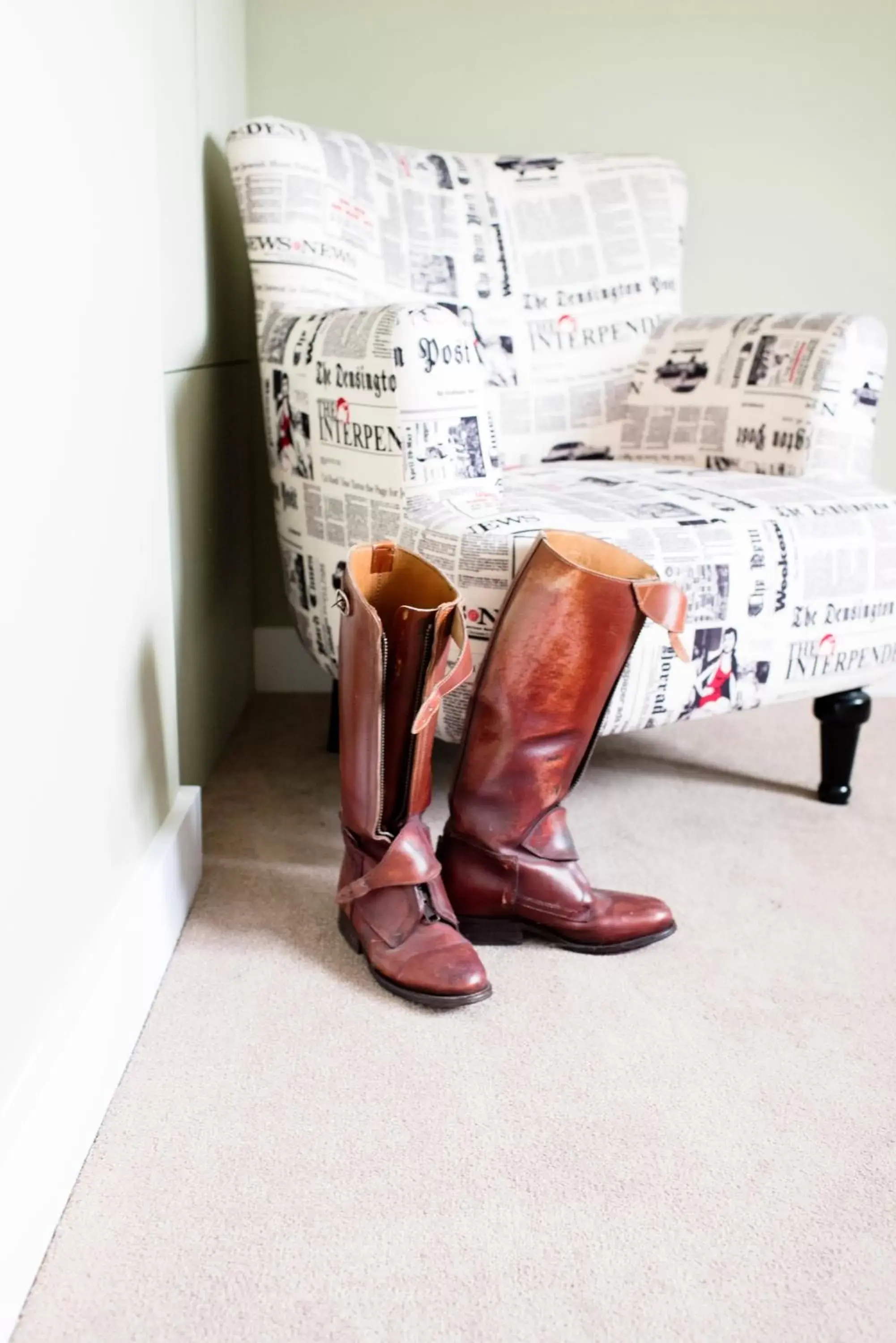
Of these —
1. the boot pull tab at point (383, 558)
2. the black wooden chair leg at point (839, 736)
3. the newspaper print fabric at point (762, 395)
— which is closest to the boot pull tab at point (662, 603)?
the boot pull tab at point (383, 558)

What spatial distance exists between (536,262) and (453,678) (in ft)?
3.24

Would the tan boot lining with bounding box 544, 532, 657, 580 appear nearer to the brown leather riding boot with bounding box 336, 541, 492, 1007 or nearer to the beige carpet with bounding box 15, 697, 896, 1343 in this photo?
the brown leather riding boot with bounding box 336, 541, 492, 1007

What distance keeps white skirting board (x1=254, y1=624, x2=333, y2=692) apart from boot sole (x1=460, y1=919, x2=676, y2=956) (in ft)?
2.97

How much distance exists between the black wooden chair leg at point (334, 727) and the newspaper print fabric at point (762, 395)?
0.58m

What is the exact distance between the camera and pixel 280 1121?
0.84 meters

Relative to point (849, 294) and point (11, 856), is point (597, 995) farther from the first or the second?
point (849, 294)

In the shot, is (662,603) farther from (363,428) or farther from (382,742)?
(363,428)

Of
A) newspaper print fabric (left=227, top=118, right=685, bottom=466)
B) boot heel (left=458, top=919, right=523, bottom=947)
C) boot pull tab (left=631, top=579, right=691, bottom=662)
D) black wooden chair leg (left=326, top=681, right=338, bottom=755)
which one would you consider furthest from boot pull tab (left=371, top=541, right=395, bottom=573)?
newspaper print fabric (left=227, top=118, right=685, bottom=466)

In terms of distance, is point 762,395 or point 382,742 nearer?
point 382,742

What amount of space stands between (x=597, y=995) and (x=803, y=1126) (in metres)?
A: 0.22

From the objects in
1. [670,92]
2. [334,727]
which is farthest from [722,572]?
[670,92]

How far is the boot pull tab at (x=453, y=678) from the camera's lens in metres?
0.98

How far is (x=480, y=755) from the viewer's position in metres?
1.09

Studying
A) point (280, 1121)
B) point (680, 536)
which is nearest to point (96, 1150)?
point (280, 1121)
